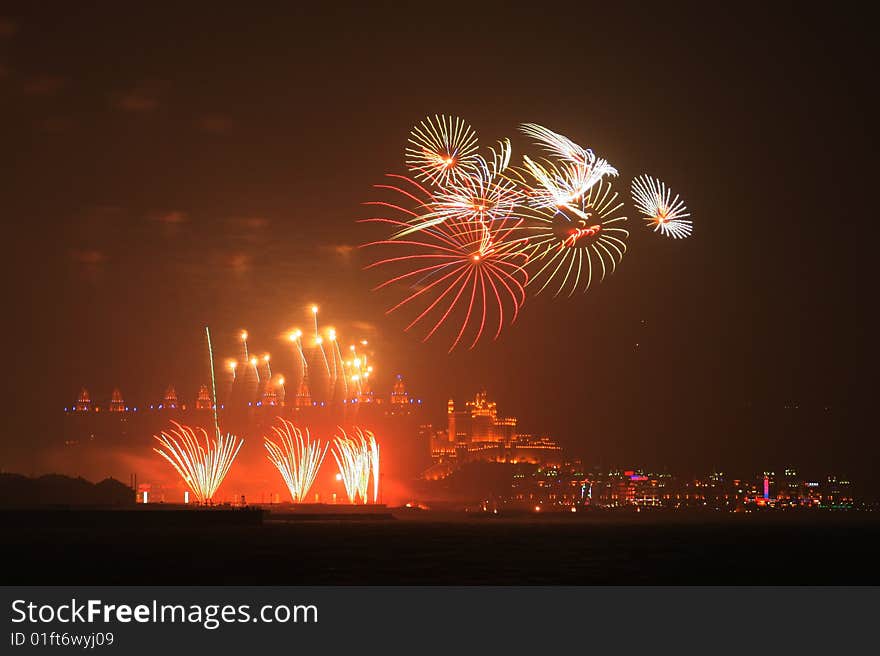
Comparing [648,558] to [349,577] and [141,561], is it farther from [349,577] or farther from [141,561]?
[141,561]

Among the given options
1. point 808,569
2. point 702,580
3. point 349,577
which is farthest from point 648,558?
point 349,577

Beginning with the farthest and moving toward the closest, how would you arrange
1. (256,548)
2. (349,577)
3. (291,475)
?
1. (291,475)
2. (256,548)
3. (349,577)
